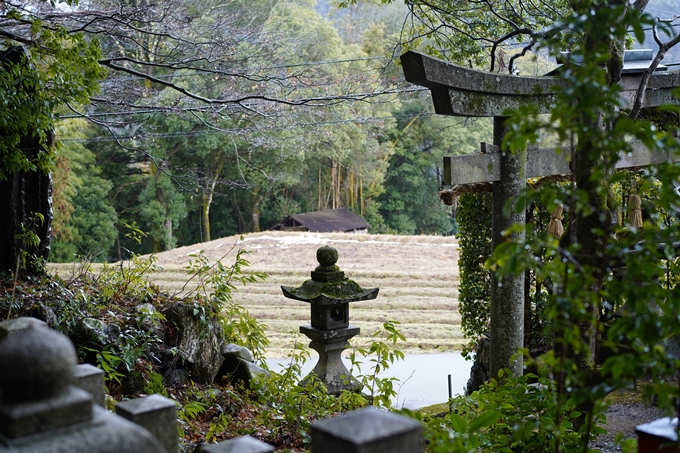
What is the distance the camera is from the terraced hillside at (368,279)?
11.9 m

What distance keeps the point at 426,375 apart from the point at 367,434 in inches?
313

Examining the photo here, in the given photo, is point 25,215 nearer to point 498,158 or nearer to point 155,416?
point 498,158

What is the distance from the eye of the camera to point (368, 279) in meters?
15.9

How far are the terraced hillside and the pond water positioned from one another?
71 centimetres

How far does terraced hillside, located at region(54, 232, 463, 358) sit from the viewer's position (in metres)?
11.9

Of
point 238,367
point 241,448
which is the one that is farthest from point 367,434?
point 238,367

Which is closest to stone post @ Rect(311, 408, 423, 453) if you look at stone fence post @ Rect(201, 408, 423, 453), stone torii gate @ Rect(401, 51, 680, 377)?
stone fence post @ Rect(201, 408, 423, 453)

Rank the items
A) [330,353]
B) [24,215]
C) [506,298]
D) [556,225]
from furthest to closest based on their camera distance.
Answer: [330,353], [24,215], [556,225], [506,298]

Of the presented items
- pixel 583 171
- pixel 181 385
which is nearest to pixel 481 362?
pixel 181 385

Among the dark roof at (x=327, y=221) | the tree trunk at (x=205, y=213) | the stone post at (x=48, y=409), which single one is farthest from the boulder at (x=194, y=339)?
A: the tree trunk at (x=205, y=213)

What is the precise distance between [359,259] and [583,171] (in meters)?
15.0

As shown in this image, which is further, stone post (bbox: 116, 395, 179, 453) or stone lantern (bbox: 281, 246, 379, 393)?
stone lantern (bbox: 281, 246, 379, 393)

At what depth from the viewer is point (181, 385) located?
500 cm

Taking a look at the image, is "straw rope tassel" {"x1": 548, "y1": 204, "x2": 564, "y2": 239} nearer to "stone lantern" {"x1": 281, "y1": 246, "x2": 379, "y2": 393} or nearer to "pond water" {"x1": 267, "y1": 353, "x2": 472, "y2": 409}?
"stone lantern" {"x1": 281, "y1": 246, "x2": 379, "y2": 393}
